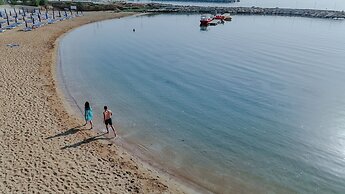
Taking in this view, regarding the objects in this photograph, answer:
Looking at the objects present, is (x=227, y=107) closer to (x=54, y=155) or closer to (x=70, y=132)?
(x=70, y=132)

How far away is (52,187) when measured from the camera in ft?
41.2

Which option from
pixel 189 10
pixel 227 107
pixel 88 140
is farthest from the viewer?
pixel 189 10

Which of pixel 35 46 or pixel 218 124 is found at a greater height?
pixel 35 46

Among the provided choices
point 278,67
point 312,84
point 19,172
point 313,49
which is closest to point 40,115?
point 19,172

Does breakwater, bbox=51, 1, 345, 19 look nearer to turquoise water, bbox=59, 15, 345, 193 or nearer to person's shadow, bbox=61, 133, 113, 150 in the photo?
turquoise water, bbox=59, 15, 345, 193

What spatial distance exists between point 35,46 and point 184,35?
31.6 meters

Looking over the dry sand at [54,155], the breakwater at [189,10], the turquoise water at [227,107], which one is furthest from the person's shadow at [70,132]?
the breakwater at [189,10]

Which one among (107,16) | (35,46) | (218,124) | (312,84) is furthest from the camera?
(107,16)

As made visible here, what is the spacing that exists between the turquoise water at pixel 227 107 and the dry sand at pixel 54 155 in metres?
1.91

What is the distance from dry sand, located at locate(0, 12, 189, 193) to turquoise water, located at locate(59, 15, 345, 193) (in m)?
1.91

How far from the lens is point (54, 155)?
15086mm

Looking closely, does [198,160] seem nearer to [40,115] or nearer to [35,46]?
[40,115]

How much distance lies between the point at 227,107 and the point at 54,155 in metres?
14.1

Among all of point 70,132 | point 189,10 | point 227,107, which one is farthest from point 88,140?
point 189,10
